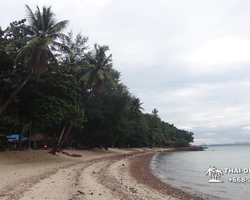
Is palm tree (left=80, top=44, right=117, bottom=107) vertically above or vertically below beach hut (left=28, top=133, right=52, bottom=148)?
above

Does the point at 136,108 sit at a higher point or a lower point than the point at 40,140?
higher

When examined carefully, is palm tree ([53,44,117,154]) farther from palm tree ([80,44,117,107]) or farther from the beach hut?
the beach hut

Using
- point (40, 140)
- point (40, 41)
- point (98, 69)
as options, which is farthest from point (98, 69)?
point (40, 140)

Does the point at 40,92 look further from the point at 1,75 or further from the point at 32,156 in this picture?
the point at 32,156

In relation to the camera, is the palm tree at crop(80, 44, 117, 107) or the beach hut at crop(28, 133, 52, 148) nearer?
the palm tree at crop(80, 44, 117, 107)

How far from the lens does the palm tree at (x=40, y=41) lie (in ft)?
46.7

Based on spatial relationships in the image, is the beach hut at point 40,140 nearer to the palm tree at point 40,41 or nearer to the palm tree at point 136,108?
the palm tree at point 40,41

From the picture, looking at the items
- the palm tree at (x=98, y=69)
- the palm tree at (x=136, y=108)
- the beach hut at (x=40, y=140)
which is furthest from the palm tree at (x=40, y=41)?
the palm tree at (x=136, y=108)

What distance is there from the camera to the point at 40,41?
582 inches

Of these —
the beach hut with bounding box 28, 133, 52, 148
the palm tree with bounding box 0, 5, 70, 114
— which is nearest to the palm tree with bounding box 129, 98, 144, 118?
the beach hut with bounding box 28, 133, 52, 148

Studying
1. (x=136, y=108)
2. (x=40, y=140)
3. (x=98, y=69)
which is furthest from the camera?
(x=136, y=108)

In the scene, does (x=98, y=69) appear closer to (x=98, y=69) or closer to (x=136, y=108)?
(x=98, y=69)

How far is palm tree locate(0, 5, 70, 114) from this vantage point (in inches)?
560

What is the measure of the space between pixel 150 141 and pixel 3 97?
59878 millimetres
